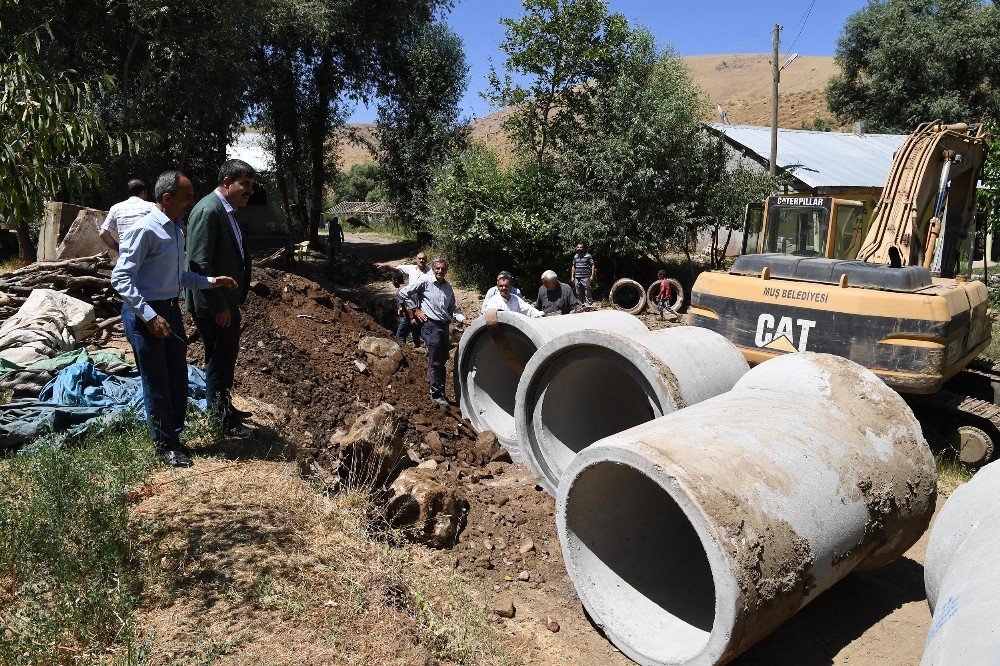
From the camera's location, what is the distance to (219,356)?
16.9ft

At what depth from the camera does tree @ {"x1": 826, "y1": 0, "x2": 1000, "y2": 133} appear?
1127 inches

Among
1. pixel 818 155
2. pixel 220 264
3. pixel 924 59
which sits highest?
pixel 924 59

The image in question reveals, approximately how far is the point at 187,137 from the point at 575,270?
28.2 ft

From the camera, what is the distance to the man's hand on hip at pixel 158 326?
4172 mm

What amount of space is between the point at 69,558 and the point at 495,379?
195 inches

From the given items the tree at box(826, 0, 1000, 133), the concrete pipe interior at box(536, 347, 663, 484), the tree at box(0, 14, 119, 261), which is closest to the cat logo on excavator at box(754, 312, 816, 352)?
the concrete pipe interior at box(536, 347, 663, 484)

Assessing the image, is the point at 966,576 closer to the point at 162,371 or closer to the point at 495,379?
the point at 162,371

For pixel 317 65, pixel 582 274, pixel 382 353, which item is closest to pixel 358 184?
pixel 317 65

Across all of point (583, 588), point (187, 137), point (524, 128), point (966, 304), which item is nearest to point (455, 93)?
point (524, 128)

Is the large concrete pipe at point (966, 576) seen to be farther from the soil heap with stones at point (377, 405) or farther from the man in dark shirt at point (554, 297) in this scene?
the man in dark shirt at point (554, 297)

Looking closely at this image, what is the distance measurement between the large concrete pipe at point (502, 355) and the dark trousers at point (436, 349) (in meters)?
0.18

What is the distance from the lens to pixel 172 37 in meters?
13.6

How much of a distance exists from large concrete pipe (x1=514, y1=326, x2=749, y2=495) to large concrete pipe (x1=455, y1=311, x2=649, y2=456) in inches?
24.0

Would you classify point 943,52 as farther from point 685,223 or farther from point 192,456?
point 192,456
